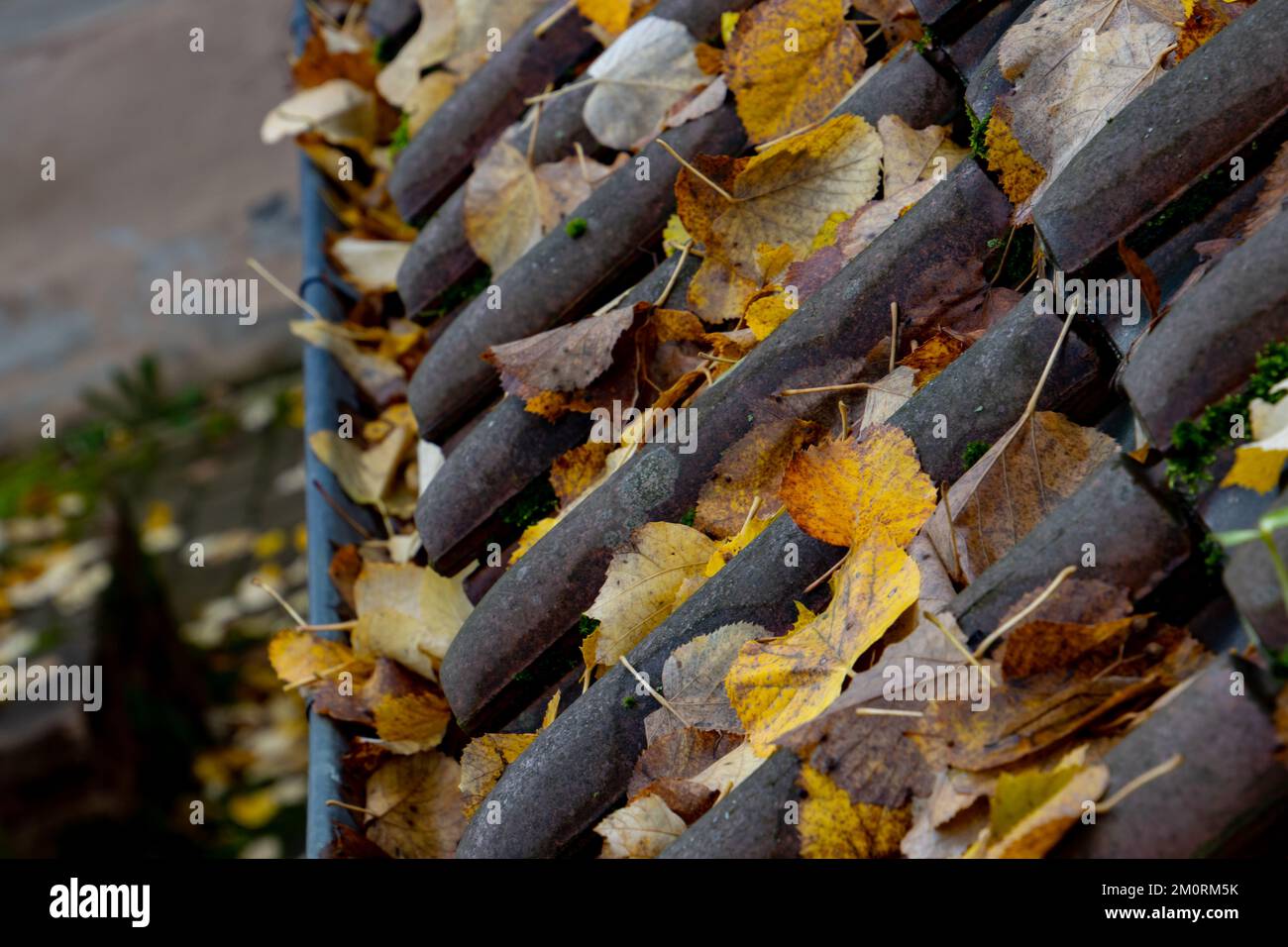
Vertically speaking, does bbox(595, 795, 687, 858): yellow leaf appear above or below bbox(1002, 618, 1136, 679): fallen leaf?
below

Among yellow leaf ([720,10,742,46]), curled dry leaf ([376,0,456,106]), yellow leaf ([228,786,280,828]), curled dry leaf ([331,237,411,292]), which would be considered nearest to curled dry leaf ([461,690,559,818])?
yellow leaf ([720,10,742,46])

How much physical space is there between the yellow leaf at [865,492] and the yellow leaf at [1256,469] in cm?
32

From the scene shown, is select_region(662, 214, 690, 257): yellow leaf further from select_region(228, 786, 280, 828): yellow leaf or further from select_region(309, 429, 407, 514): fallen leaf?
select_region(228, 786, 280, 828): yellow leaf

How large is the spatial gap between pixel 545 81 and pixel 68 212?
652 cm

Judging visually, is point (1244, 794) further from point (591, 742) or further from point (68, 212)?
point (68, 212)

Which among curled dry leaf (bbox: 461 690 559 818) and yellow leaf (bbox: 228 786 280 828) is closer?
curled dry leaf (bbox: 461 690 559 818)

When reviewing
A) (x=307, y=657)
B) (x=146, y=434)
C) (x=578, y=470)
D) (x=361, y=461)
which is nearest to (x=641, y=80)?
(x=578, y=470)

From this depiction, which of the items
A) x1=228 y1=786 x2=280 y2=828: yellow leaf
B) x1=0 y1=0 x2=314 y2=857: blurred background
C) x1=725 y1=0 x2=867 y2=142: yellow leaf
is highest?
x1=725 y1=0 x2=867 y2=142: yellow leaf

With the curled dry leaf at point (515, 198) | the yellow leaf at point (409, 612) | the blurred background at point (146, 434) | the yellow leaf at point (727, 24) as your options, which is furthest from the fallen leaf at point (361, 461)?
the blurred background at point (146, 434)

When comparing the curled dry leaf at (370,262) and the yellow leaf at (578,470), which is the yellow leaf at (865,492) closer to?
the yellow leaf at (578,470)

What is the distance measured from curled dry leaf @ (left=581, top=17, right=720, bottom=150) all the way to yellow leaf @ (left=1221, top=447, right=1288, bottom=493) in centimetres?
114

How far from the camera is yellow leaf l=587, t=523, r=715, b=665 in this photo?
1.48m

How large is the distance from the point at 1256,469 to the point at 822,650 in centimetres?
45

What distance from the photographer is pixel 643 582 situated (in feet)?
4.83
